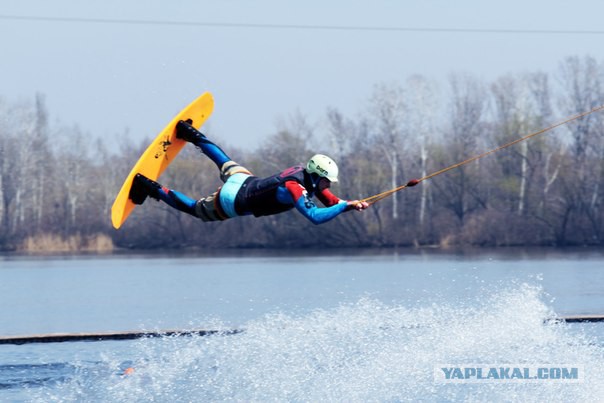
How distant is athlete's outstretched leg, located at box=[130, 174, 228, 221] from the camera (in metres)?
11.8

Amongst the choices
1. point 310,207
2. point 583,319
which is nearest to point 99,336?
point 310,207

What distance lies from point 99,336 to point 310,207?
5497 millimetres

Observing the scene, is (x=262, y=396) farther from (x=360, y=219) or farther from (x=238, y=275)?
(x=360, y=219)

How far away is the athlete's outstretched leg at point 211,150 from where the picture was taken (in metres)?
12.0

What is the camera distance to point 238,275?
3456cm

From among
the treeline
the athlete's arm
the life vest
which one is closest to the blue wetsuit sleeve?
the athlete's arm

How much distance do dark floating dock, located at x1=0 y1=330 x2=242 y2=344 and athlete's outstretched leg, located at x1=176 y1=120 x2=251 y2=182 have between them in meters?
3.53

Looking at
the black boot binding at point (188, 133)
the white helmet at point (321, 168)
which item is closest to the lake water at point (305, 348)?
the white helmet at point (321, 168)

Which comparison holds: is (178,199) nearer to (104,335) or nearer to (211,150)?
(211,150)

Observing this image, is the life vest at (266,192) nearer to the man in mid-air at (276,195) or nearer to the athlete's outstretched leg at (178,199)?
the man in mid-air at (276,195)

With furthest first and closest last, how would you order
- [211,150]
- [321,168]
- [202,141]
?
[202,141] → [211,150] → [321,168]

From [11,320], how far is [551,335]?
10.5 meters

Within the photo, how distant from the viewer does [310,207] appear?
11.2 m

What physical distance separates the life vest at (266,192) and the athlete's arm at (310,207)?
11 centimetres
